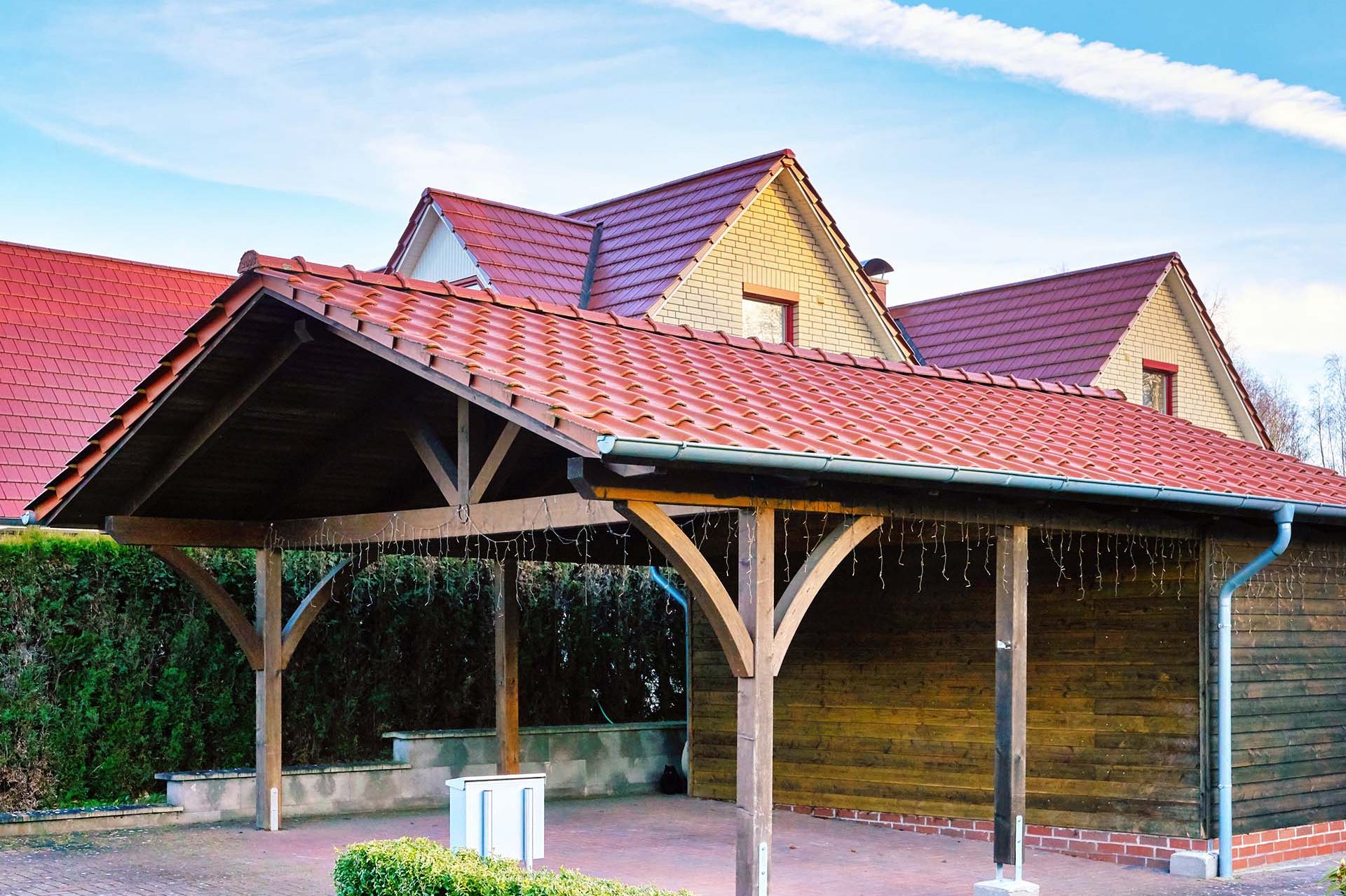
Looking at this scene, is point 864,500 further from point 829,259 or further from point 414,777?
point 829,259

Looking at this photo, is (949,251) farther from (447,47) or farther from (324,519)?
(324,519)

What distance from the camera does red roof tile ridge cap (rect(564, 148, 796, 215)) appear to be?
17.0 m

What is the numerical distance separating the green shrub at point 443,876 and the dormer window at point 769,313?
35.3 feet

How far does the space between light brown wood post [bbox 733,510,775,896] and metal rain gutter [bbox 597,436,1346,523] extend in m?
0.52

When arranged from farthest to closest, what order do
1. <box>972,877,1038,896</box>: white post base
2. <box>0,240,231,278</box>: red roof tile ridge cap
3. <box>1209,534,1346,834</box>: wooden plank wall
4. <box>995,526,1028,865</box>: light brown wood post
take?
1. <box>0,240,231,278</box>: red roof tile ridge cap
2. <box>1209,534,1346,834</box>: wooden plank wall
3. <box>995,526,1028,865</box>: light brown wood post
4. <box>972,877,1038,896</box>: white post base

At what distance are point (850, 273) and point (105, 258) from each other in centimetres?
977

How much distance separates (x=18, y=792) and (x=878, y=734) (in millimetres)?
6811

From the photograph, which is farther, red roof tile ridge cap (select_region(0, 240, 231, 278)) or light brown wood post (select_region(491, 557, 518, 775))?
red roof tile ridge cap (select_region(0, 240, 231, 278))

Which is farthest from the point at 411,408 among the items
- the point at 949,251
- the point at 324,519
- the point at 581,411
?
the point at 949,251

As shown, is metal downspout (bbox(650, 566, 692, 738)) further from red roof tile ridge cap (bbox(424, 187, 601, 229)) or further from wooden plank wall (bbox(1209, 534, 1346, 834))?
wooden plank wall (bbox(1209, 534, 1346, 834))

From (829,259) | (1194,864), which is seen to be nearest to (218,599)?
(1194,864)

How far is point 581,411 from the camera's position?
6449 millimetres

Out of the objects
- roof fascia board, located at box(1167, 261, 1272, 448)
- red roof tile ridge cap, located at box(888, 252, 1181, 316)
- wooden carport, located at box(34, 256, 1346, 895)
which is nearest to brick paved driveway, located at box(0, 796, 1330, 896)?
wooden carport, located at box(34, 256, 1346, 895)

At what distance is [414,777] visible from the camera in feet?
42.2
